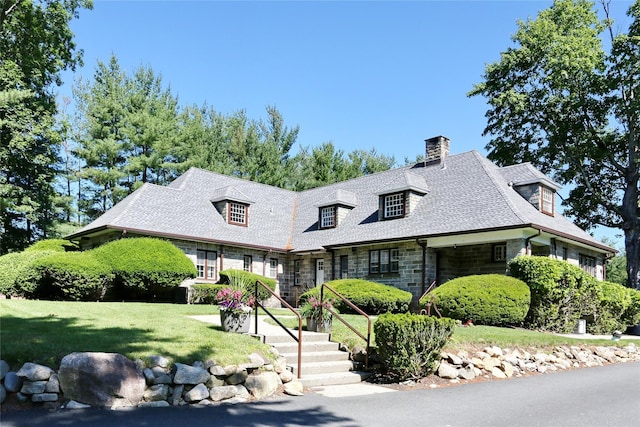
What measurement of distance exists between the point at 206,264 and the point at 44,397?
621 inches

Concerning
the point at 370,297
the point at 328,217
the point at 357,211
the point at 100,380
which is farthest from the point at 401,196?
the point at 100,380

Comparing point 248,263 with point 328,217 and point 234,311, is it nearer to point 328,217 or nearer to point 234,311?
point 328,217

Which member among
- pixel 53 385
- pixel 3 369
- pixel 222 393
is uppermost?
pixel 3 369

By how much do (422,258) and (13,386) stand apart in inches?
627

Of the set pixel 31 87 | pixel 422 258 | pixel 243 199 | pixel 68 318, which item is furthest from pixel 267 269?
pixel 31 87

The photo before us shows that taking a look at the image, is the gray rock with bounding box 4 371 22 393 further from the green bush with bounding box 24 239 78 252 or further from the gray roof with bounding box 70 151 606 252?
the green bush with bounding box 24 239 78 252

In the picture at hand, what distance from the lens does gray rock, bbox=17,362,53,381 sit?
6199 millimetres

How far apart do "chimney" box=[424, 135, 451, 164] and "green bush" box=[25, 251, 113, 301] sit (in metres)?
15.4

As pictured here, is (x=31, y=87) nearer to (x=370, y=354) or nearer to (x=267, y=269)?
(x=267, y=269)

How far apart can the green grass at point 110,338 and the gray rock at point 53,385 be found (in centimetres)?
26

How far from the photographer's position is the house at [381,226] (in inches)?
757

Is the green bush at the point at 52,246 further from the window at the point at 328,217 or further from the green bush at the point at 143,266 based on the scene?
the window at the point at 328,217

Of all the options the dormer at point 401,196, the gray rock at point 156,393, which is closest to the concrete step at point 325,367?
the gray rock at point 156,393

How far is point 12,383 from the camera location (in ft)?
20.1
